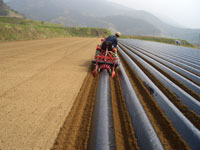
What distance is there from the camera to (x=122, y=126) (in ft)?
8.64

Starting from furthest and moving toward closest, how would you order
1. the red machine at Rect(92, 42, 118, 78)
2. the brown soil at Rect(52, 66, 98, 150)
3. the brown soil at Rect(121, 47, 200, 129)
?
the red machine at Rect(92, 42, 118, 78) < the brown soil at Rect(121, 47, 200, 129) < the brown soil at Rect(52, 66, 98, 150)

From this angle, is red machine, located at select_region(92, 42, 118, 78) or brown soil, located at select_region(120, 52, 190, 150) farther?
red machine, located at select_region(92, 42, 118, 78)

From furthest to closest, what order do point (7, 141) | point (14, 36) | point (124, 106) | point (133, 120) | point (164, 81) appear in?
point (14, 36) < point (164, 81) < point (124, 106) < point (133, 120) < point (7, 141)

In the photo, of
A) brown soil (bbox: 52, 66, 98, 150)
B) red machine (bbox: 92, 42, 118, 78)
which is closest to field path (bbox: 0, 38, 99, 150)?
brown soil (bbox: 52, 66, 98, 150)

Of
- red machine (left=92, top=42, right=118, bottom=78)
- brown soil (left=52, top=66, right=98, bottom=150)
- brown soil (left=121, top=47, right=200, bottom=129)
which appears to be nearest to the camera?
brown soil (left=52, top=66, right=98, bottom=150)

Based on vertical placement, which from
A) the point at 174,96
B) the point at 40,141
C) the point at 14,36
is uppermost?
the point at 14,36

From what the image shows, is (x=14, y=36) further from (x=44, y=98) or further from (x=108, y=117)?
(x=108, y=117)

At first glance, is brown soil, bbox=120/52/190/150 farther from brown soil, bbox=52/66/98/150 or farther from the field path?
the field path

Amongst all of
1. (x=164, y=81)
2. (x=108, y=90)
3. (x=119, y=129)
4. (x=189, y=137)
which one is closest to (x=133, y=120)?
(x=119, y=129)

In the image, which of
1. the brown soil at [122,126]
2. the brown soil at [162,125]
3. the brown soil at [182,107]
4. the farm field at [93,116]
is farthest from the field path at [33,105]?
the brown soil at [182,107]

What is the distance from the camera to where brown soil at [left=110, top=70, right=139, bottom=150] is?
2.18m

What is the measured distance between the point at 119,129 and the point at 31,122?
173 cm

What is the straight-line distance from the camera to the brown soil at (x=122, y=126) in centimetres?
218

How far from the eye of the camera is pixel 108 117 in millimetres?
2789
